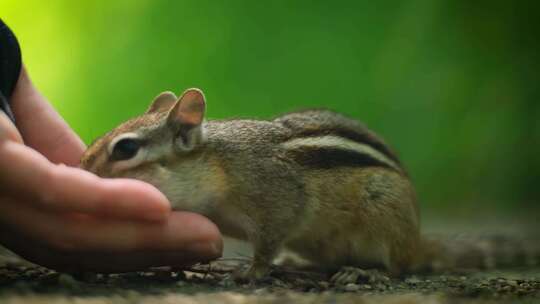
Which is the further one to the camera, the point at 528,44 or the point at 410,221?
the point at 528,44

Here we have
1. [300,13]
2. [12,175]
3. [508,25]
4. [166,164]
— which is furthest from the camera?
[508,25]

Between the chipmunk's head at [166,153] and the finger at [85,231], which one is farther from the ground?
the chipmunk's head at [166,153]

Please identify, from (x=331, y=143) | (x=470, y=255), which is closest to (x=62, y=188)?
(x=331, y=143)

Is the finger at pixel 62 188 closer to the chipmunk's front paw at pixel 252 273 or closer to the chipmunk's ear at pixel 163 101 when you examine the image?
the chipmunk's front paw at pixel 252 273

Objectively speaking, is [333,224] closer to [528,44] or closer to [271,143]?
[271,143]

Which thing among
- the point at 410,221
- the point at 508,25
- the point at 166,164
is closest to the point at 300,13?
the point at 508,25

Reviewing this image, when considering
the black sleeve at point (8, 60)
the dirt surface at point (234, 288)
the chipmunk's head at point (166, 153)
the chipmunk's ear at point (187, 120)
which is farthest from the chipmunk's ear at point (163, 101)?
the dirt surface at point (234, 288)

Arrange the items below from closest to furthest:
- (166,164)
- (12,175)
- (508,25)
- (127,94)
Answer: (12,175)
(166,164)
(127,94)
(508,25)

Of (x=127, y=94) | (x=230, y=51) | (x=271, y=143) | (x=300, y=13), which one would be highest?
(x=300, y=13)
